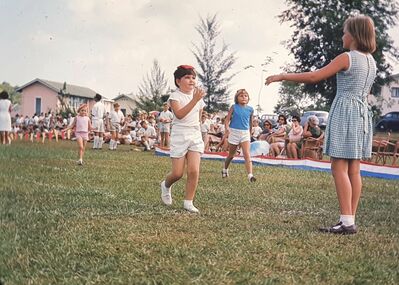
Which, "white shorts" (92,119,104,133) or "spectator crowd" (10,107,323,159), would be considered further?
"white shorts" (92,119,104,133)

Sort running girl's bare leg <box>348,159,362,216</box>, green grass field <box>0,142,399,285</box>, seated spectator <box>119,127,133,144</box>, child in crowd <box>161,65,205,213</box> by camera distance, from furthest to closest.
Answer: seated spectator <box>119,127,133,144</box> → child in crowd <box>161,65,205,213</box> → running girl's bare leg <box>348,159,362,216</box> → green grass field <box>0,142,399,285</box>

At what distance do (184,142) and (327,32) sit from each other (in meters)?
41.5

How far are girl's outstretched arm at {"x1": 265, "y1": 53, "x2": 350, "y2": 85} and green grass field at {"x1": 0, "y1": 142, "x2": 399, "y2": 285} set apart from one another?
1313 mm

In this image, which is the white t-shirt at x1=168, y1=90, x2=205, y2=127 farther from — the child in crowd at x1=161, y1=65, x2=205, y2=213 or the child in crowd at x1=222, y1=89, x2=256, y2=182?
the child in crowd at x1=222, y1=89, x2=256, y2=182

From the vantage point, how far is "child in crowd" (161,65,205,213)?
6.27 metres

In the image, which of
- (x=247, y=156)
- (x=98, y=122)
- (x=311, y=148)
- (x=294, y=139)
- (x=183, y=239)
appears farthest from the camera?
(x=98, y=122)

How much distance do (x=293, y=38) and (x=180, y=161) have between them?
1731 inches

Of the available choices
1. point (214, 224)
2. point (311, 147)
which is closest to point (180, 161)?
point (214, 224)

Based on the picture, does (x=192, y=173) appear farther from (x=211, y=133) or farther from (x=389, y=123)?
(x=389, y=123)

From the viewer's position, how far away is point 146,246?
13.2 ft

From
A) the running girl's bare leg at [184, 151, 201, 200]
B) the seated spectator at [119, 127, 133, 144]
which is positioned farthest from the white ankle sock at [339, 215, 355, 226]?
the seated spectator at [119, 127, 133, 144]

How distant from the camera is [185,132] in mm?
6391

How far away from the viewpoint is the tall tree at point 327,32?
44844mm

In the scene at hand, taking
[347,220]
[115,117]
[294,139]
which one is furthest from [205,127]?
[347,220]
